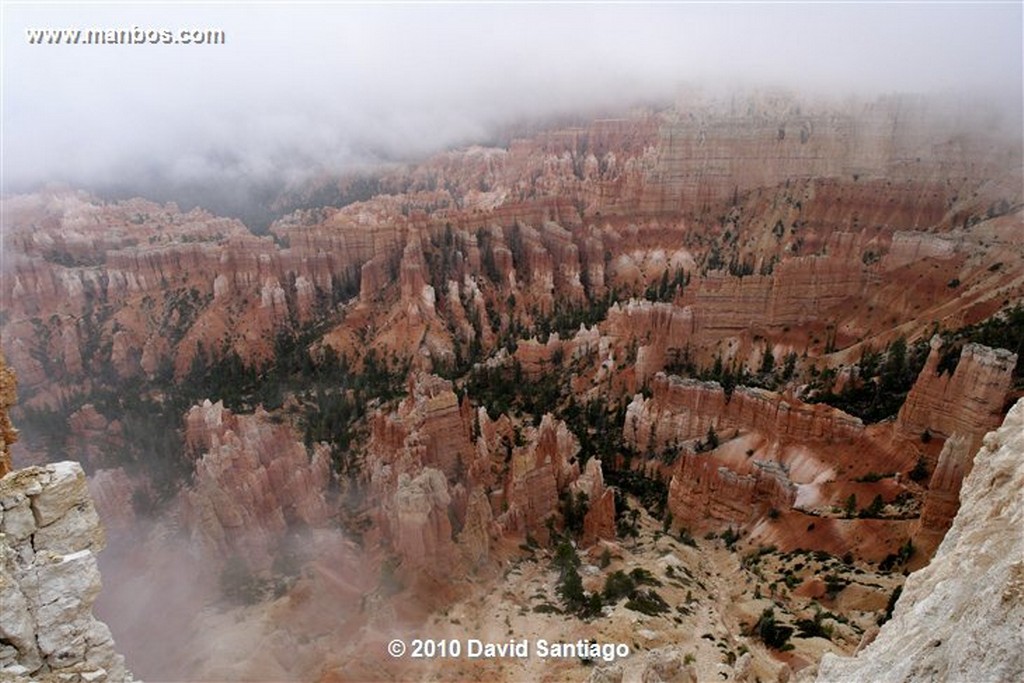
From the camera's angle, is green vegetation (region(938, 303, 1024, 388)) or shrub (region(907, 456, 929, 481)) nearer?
shrub (region(907, 456, 929, 481))

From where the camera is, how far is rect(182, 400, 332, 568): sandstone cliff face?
23.8m

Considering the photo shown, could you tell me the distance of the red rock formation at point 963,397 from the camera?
898 inches

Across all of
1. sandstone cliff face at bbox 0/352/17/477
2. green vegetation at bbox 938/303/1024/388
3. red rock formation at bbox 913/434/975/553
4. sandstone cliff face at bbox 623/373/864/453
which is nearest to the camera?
sandstone cliff face at bbox 0/352/17/477

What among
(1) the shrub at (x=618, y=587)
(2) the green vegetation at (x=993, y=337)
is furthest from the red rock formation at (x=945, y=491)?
(1) the shrub at (x=618, y=587)

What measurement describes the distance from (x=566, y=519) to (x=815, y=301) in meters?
24.1

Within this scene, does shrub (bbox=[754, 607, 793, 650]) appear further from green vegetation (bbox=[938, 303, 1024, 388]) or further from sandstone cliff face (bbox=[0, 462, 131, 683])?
sandstone cliff face (bbox=[0, 462, 131, 683])

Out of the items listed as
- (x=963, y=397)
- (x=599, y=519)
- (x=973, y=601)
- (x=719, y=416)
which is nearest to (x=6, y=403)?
(x=973, y=601)

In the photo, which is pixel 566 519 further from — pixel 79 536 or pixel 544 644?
pixel 79 536

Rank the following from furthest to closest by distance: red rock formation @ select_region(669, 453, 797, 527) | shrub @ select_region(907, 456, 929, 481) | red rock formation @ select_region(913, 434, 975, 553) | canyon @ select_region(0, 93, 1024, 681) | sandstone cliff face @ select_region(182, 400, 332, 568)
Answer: red rock formation @ select_region(669, 453, 797, 527) → shrub @ select_region(907, 456, 929, 481) → sandstone cliff face @ select_region(182, 400, 332, 568) → red rock formation @ select_region(913, 434, 975, 553) → canyon @ select_region(0, 93, 1024, 681)

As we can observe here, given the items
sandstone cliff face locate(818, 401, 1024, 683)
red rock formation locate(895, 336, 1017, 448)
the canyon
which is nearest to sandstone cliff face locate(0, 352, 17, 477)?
the canyon

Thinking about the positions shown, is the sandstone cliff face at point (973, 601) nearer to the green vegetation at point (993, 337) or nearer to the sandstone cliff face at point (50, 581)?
the sandstone cliff face at point (50, 581)

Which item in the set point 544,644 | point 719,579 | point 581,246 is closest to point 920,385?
point 719,579

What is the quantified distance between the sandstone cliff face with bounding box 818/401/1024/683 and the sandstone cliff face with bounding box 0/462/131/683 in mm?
9687

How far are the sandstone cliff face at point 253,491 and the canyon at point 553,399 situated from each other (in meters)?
0.15
